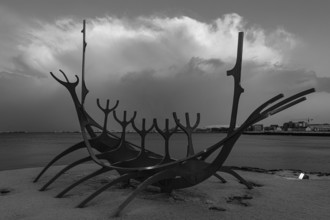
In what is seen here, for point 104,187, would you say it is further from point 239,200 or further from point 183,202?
point 239,200

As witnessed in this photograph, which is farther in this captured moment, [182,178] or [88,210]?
[182,178]

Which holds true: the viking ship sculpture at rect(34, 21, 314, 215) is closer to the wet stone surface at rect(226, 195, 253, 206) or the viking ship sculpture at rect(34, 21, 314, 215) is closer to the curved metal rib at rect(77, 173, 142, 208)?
the curved metal rib at rect(77, 173, 142, 208)

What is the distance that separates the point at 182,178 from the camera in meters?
7.21

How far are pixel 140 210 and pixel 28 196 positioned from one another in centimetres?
352

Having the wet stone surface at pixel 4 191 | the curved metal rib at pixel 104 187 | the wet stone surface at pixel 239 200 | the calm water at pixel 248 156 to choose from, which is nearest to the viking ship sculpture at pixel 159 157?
the curved metal rib at pixel 104 187

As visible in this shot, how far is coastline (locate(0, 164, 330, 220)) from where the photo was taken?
648 centimetres

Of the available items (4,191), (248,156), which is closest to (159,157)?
(4,191)

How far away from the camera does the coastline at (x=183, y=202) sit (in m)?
6.48

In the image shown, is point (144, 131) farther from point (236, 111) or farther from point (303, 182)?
point (303, 182)

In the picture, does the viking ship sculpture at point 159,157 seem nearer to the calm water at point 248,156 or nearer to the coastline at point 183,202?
the coastline at point 183,202

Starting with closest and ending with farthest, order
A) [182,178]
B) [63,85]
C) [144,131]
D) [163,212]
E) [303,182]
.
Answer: [163,212] → [182,178] → [144,131] → [63,85] → [303,182]

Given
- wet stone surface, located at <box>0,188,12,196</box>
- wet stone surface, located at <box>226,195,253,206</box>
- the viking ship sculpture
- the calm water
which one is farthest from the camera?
the calm water

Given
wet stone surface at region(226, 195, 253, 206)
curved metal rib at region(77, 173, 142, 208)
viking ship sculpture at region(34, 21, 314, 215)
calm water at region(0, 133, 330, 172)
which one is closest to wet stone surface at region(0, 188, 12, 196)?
viking ship sculpture at region(34, 21, 314, 215)

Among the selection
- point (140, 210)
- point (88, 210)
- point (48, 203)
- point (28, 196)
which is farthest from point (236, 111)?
point (28, 196)
